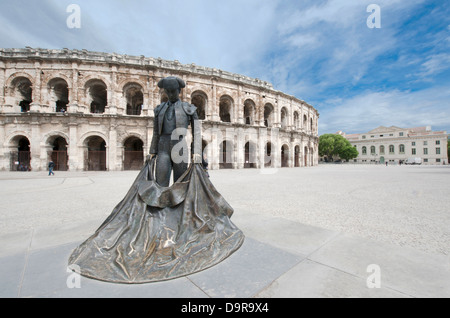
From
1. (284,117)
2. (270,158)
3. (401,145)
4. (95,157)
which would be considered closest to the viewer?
(95,157)

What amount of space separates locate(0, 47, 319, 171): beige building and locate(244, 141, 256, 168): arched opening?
96 centimetres

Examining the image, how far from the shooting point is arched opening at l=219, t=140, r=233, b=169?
21.9 metres

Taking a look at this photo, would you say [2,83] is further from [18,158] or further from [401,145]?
[401,145]

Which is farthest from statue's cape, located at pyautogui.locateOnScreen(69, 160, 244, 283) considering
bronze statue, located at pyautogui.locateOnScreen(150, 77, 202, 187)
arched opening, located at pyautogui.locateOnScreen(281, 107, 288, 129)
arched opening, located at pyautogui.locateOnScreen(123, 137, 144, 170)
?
arched opening, located at pyautogui.locateOnScreen(281, 107, 288, 129)

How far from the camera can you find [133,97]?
21.5 metres

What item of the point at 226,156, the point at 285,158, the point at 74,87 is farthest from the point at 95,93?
the point at 285,158

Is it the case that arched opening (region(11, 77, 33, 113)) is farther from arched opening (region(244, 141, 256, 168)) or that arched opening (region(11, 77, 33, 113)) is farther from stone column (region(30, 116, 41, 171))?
arched opening (region(244, 141, 256, 168))

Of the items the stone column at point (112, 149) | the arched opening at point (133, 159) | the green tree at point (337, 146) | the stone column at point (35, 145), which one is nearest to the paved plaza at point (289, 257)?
the stone column at point (112, 149)

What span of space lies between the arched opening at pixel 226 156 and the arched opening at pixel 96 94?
46.4 ft

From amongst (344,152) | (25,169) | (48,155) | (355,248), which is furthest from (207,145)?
(344,152)

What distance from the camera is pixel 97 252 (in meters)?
2.02

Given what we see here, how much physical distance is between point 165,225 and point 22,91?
2602 cm

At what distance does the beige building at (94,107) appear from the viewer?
1667cm
